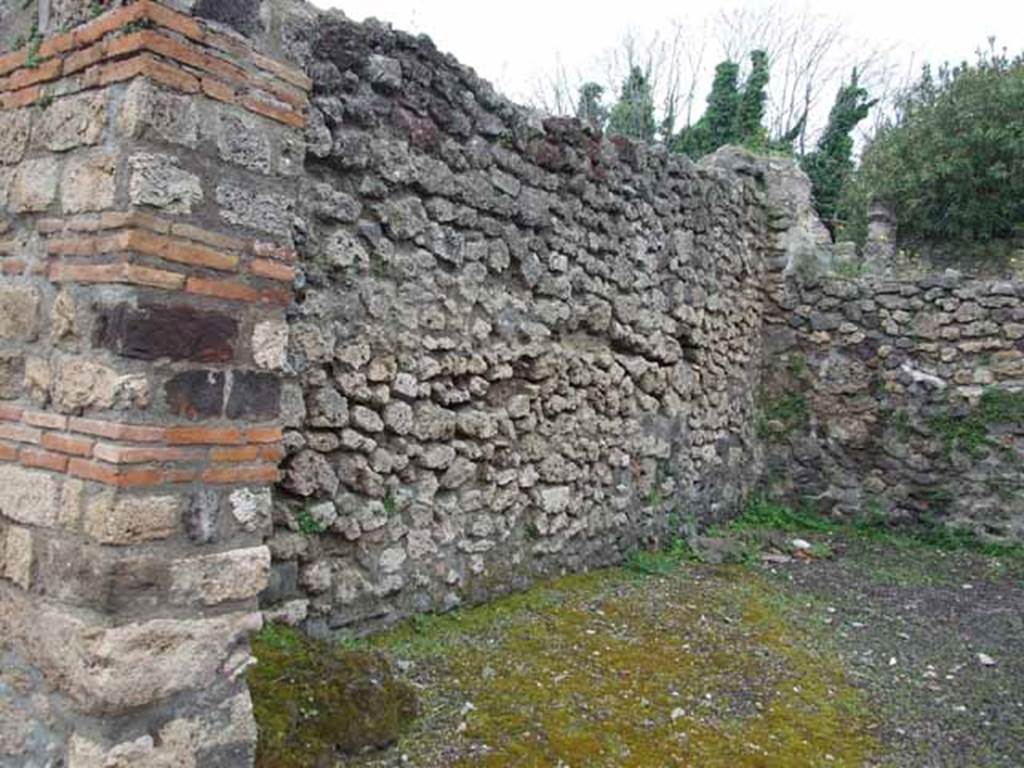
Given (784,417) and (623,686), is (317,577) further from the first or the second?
(784,417)

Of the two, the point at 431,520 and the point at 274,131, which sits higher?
the point at 274,131

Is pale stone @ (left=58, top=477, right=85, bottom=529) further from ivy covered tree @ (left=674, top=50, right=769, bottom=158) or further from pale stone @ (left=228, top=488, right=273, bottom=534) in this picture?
ivy covered tree @ (left=674, top=50, right=769, bottom=158)

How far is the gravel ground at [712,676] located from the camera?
3170 mm

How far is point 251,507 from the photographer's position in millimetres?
2387

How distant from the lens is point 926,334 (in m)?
7.62

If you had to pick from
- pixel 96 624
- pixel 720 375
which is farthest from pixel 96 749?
pixel 720 375

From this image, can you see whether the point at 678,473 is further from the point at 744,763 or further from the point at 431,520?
the point at 744,763

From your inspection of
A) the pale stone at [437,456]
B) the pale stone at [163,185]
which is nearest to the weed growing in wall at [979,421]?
the pale stone at [437,456]

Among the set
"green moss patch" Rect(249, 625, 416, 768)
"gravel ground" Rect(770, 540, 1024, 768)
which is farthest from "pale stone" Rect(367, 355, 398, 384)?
"gravel ground" Rect(770, 540, 1024, 768)

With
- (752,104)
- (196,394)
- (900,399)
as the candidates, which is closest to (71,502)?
(196,394)

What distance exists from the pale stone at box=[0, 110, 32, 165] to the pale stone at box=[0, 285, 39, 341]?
1.29 feet

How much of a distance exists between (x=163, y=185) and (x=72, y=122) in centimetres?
37

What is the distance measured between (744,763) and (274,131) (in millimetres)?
2716

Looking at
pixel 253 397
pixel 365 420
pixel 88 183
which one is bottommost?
pixel 365 420
